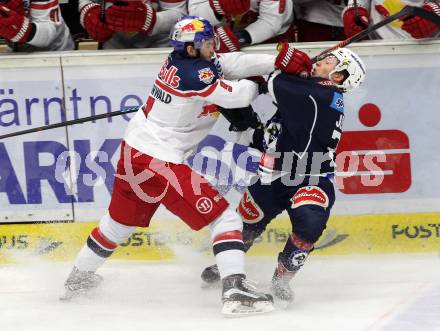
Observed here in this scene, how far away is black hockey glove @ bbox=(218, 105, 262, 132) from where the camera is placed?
4379mm

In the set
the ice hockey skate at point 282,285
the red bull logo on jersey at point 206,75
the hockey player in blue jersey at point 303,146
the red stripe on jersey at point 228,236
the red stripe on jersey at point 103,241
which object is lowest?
the ice hockey skate at point 282,285

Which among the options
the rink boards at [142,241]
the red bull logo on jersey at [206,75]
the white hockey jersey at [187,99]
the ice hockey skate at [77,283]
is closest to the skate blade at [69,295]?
the ice hockey skate at [77,283]

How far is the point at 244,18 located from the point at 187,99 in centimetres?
117

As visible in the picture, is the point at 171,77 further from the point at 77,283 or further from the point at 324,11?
the point at 324,11

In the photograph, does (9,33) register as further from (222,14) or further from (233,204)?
(233,204)

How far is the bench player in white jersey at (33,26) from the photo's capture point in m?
5.04

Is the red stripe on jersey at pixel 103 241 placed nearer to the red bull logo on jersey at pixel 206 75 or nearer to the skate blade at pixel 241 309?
the skate blade at pixel 241 309

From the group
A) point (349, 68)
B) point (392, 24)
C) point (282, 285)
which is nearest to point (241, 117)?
point (349, 68)

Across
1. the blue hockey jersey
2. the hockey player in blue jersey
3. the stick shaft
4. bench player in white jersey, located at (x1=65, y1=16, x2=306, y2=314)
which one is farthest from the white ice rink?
the stick shaft

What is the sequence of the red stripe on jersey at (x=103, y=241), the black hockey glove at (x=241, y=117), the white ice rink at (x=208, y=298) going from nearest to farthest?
the white ice rink at (x=208, y=298), the black hockey glove at (x=241, y=117), the red stripe on jersey at (x=103, y=241)

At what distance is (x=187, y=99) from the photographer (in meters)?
4.27

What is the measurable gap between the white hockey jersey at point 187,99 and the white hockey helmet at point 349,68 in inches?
11.9

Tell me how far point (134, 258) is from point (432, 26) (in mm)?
1917

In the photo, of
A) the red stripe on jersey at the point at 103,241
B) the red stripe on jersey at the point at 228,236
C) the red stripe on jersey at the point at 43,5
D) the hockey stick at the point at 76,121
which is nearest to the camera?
the red stripe on jersey at the point at 228,236
